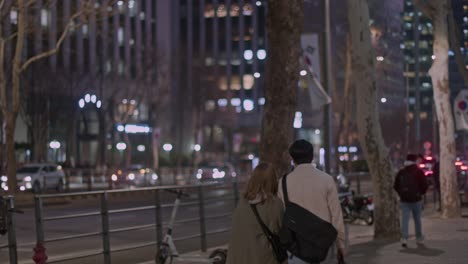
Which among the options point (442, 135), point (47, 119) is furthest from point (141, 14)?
point (442, 135)

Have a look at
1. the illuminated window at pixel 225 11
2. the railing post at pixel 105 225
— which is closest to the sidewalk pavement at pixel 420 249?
the railing post at pixel 105 225

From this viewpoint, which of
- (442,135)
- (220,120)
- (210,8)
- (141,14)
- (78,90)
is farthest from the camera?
(210,8)

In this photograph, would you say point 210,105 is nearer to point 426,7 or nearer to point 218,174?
point 218,174

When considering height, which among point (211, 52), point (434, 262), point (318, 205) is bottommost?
point (434, 262)

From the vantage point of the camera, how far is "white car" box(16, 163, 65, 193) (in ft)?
150

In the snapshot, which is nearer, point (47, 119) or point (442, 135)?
point (442, 135)

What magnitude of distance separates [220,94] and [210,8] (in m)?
14.5

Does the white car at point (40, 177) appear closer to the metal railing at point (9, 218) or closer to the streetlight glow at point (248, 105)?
the metal railing at point (9, 218)

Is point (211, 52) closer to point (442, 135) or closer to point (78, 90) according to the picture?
point (78, 90)

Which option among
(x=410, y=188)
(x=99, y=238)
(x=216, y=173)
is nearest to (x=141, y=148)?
(x=216, y=173)

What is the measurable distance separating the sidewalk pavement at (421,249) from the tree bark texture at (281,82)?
2.49 m

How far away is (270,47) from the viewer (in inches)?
533

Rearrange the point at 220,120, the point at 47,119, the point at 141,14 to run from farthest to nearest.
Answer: the point at 220,120, the point at 141,14, the point at 47,119

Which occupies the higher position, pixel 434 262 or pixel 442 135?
pixel 442 135
